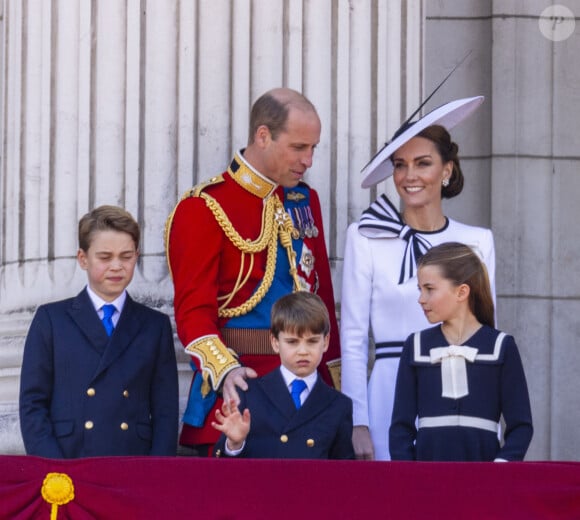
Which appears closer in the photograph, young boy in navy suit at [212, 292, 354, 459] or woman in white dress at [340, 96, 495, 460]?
young boy in navy suit at [212, 292, 354, 459]

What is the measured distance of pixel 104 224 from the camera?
548cm

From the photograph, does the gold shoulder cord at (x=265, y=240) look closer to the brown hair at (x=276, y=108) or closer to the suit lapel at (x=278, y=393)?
the brown hair at (x=276, y=108)

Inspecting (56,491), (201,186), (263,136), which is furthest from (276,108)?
(56,491)

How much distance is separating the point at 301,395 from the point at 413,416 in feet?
1.17

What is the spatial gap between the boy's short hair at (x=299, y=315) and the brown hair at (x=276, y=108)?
64 cm

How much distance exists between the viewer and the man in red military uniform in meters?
5.50

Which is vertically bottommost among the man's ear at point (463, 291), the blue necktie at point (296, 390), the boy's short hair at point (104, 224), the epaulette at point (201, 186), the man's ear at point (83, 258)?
the blue necktie at point (296, 390)

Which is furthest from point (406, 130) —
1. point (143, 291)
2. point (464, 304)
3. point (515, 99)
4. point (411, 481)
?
point (515, 99)

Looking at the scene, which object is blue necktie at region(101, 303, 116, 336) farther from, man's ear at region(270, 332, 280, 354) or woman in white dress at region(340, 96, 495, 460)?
woman in white dress at region(340, 96, 495, 460)

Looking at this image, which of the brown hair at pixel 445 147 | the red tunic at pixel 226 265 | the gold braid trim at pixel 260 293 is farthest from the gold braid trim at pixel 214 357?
the brown hair at pixel 445 147

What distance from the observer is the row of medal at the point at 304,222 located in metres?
5.84

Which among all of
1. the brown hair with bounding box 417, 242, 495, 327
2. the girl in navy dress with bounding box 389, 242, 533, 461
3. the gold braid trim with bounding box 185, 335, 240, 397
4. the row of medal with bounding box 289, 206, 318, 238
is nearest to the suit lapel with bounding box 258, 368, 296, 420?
the gold braid trim with bounding box 185, 335, 240, 397

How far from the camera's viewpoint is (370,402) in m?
5.67

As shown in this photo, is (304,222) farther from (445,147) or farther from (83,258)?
(83,258)
